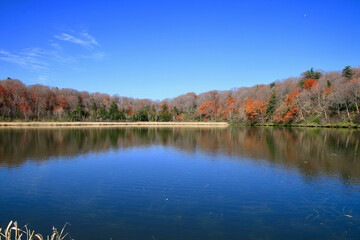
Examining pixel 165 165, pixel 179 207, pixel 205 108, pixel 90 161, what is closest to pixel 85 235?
pixel 179 207

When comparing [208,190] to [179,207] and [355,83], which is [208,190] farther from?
[355,83]

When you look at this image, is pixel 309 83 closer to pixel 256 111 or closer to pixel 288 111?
pixel 288 111

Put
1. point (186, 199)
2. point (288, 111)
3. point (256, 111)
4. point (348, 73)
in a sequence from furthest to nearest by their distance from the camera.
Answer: point (256, 111) → point (288, 111) → point (348, 73) → point (186, 199)

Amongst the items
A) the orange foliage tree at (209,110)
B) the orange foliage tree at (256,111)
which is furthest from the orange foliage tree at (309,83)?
the orange foliage tree at (209,110)

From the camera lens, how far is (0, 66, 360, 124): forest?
40.7m

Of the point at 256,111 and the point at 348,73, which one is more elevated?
the point at 348,73

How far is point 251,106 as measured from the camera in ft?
188

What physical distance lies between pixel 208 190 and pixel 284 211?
2328mm

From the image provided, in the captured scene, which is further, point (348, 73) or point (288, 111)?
point (288, 111)

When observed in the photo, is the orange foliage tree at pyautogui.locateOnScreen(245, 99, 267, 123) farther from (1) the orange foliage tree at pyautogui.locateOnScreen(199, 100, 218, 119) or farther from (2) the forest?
(1) the orange foliage tree at pyautogui.locateOnScreen(199, 100, 218, 119)

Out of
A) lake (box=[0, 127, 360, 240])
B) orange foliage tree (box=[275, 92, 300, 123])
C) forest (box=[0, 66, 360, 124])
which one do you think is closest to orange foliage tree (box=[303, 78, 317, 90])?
forest (box=[0, 66, 360, 124])

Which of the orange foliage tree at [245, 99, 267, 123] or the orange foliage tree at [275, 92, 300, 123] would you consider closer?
the orange foliage tree at [275, 92, 300, 123]

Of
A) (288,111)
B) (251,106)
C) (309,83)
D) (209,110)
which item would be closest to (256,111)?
(251,106)

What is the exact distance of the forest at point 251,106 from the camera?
40.7m
